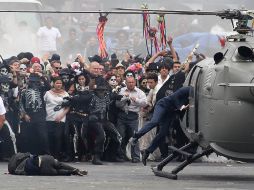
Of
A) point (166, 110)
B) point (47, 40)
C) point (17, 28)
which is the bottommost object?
point (166, 110)

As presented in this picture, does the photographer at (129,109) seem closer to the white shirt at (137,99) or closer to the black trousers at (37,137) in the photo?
the white shirt at (137,99)

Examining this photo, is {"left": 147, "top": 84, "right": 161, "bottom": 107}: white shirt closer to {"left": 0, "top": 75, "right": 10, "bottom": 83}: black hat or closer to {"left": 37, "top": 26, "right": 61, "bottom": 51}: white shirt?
{"left": 0, "top": 75, "right": 10, "bottom": 83}: black hat

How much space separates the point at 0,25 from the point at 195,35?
687cm

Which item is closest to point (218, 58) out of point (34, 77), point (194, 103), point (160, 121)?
point (194, 103)

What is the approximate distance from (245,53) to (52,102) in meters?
6.51

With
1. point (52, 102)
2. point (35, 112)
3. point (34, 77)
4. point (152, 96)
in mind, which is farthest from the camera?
point (152, 96)

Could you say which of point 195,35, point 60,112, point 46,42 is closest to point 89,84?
point 60,112

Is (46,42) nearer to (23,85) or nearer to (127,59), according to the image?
(127,59)

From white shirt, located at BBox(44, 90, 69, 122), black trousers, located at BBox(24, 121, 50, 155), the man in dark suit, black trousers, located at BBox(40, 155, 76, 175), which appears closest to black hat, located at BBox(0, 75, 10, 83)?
white shirt, located at BBox(44, 90, 69, 122)

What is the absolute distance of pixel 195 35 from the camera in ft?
133

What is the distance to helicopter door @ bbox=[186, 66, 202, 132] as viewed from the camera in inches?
771

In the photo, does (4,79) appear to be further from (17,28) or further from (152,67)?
(17,28)

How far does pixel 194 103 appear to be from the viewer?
1961 centimetres

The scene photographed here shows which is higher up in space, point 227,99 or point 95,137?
point 227,99
